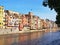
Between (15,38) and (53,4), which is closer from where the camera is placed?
(53,4)

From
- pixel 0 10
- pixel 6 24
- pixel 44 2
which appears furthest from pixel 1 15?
pixel 44 2

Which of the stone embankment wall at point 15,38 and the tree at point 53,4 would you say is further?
the stone embankment wall at point 15,38

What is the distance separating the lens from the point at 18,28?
117375 millimetres

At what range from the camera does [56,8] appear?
15.5 meters

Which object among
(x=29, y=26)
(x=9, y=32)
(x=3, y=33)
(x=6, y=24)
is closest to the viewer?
(x=3, y=33)

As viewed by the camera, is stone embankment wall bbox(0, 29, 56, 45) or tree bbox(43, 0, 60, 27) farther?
stone embankment wall bbox(0, 29, 56, 45)

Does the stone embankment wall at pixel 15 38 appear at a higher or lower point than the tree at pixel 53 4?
Result: lower

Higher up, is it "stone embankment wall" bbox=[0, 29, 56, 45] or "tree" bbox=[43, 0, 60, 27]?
"tree" bbox=[43, 0, 60, 27]

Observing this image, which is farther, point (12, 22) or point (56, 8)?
point (12, 22)

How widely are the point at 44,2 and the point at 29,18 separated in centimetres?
13727

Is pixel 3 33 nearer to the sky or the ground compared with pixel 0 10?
nearer to the ground

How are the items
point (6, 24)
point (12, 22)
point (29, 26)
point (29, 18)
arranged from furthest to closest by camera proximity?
point (29, 18) → point (29, 26) → point (12, 22) → point (6, 24)

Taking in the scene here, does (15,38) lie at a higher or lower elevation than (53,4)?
lower

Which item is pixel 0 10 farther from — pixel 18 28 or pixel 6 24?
pixel 18 28
